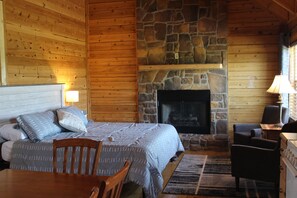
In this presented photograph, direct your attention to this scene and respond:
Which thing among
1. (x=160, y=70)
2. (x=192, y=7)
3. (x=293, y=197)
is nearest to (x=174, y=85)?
Result: (x=160, y=70)

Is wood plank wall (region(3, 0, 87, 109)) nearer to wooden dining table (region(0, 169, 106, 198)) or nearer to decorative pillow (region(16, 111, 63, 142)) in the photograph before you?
decorative pillow (region(16, 111, 63, 142))

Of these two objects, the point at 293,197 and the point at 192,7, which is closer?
the point at 293,197

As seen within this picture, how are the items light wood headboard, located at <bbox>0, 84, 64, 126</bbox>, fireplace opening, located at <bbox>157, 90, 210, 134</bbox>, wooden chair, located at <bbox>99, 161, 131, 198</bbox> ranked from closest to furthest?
1. wooden chair, located at <bbox>99, 161, 131, 198</bbox>
2. light wood headboard, located at <bbox>0, 84, 64, 126</bbox>
3. fireplace opening, located at <bbox>157, 90, 210, 134</bbox>

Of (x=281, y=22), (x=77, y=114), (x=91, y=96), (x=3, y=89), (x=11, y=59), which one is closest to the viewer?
(x=3, y=89)

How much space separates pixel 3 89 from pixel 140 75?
3.03 meters

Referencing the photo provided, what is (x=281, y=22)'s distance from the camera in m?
6.19

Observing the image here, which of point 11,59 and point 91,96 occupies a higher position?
point 11,59

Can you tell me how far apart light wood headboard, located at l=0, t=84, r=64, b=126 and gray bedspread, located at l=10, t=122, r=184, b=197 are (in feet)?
2.35

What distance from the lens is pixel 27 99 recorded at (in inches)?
194

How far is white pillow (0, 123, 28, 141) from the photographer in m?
4.13

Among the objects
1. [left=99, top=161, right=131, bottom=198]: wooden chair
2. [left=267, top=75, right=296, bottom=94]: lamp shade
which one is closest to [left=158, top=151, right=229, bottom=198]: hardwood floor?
[left=267, top=75, right=296, bottom=94]: lamp shade

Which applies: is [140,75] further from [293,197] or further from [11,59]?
[293,197]

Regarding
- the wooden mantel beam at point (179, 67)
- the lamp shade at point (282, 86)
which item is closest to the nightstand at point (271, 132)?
the lamp shade at point (282, 86)

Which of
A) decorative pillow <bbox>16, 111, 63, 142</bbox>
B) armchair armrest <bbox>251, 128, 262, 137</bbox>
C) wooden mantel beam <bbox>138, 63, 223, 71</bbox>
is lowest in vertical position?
armchair armrest <bbox>251, 128, 262, 137</bbox>
